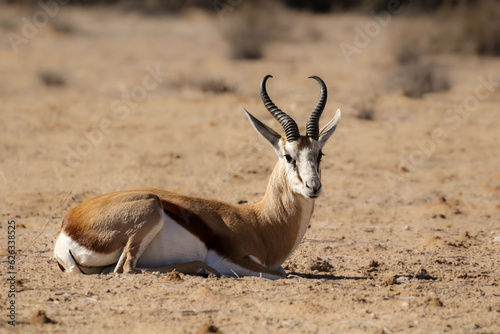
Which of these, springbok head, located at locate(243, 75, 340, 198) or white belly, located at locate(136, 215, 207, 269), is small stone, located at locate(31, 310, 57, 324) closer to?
white belly, located at locate(136, 215, 207, 269)

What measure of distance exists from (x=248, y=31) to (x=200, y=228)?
19.2 m

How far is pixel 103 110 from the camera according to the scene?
16672 mm

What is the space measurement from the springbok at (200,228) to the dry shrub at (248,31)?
17.5 metres

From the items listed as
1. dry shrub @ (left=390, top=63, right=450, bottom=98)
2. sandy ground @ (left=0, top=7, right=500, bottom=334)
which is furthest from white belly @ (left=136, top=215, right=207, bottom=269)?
dry shrub @ (left=390, top=63, right=450, bottom=98)

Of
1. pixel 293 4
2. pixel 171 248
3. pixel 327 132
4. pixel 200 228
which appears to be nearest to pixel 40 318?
pixel 171 248

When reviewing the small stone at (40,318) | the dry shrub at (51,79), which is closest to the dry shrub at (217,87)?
the dry shrub at (51,79)

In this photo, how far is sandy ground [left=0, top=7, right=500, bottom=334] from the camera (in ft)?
21.4

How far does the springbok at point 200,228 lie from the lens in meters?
7.26

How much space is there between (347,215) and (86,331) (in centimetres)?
544

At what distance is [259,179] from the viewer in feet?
39.9

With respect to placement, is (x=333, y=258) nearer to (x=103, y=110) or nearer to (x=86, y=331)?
(x=86, y=331)

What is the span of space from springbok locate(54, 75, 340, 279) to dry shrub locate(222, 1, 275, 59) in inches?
689

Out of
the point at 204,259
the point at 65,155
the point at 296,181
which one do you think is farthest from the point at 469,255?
the point at 65,155

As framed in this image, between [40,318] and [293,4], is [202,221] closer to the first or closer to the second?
[40,318]
